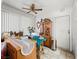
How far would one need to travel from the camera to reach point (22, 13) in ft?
18.1

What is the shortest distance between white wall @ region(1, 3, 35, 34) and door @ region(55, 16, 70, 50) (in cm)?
196

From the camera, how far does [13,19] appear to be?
15.2ft

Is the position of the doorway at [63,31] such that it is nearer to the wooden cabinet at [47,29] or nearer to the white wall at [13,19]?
the wooden cabinet at [47,29]

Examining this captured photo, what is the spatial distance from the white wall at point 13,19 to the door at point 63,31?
196 centimetres

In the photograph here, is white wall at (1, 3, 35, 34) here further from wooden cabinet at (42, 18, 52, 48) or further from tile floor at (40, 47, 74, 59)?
tile floor at (40, 47, 74, 59)

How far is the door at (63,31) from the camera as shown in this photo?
4.55 metres

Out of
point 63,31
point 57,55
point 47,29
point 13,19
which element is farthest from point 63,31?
point 13,19

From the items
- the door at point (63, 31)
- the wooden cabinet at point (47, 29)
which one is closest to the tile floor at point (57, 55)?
the door at point (63, 31)

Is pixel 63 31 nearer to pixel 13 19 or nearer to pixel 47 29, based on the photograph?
pixel 47 29

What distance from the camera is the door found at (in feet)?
14.9

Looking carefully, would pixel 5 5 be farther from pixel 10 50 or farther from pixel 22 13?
pixel 10 50

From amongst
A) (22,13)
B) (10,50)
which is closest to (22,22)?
(22,13)

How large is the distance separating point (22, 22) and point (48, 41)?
6.23 feet

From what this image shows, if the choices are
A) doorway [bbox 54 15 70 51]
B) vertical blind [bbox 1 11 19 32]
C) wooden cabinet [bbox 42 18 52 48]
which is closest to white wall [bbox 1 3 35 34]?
vertical blind [bbox 1 11 19 32]
